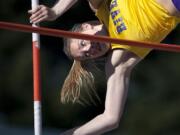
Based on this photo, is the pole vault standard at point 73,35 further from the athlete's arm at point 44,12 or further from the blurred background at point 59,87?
the blurred background at point 59,87

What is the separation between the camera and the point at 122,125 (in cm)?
614

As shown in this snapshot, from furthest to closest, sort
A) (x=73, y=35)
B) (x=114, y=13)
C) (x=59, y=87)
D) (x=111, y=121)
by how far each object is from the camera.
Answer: (x=59, y=87) < (x=114, y=13) < (x=111, y=121) < (x=73, y=35)

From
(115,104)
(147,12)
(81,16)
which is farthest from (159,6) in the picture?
(81,16)

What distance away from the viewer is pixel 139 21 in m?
4.21

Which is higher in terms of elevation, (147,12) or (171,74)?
(147,12)

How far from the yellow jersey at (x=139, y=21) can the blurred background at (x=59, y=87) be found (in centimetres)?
152

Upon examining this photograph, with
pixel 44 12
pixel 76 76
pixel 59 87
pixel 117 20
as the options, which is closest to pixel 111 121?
pixel 76 76

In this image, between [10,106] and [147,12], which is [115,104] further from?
[10,106]

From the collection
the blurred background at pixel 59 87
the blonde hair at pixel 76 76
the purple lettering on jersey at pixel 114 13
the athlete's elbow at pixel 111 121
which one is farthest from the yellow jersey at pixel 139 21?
the blurred background at pixel 59 87

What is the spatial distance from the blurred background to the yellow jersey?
4.99ft

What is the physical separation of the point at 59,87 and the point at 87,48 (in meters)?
1.71

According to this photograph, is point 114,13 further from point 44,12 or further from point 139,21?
point 44,12

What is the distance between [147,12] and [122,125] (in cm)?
198

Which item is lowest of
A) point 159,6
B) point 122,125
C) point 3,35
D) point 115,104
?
point 122,125
